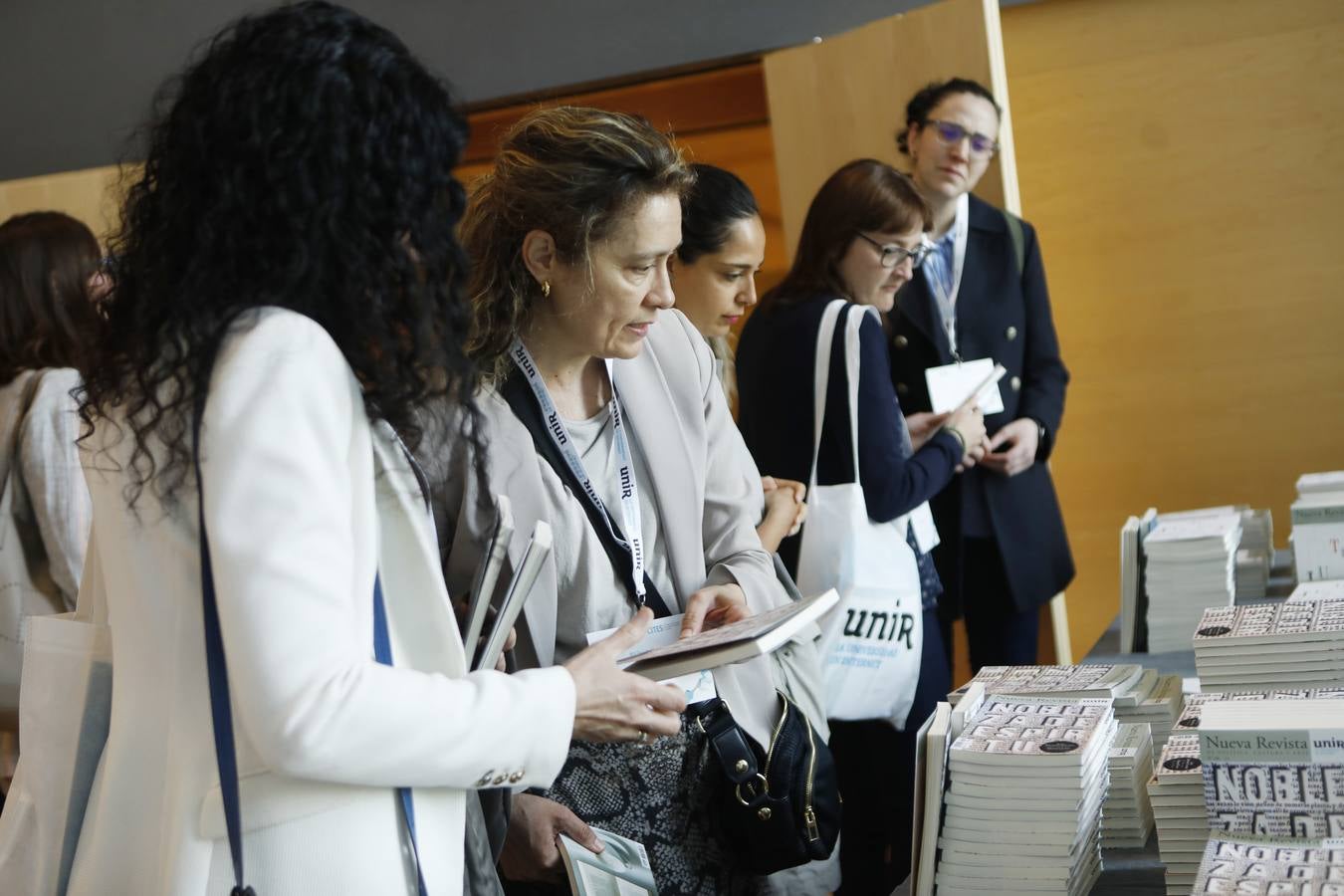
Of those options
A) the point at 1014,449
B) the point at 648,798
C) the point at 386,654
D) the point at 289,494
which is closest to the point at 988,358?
the point at 1014,449

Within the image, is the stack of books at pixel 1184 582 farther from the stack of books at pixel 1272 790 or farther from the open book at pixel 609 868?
the open book at pixel 609 868

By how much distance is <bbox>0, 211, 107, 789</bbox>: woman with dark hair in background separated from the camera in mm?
2504

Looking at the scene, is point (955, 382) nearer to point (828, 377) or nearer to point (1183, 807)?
point (828, 377)

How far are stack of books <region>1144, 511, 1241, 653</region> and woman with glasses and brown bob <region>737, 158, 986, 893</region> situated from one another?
424 millimetres

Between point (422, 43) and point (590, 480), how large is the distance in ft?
12.5

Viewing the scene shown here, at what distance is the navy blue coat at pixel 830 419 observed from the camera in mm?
2531

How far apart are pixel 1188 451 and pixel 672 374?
3385mm

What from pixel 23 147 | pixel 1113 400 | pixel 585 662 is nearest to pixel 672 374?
pixel 585 662

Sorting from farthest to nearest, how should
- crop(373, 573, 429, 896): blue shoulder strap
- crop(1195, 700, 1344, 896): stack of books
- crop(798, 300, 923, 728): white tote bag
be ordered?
crop(798, 300, 923, 728): white tote bag
crop(1195, 700, 1344, 896): stack of books
crop(373, 573, 429, 896): blue shoulder strap

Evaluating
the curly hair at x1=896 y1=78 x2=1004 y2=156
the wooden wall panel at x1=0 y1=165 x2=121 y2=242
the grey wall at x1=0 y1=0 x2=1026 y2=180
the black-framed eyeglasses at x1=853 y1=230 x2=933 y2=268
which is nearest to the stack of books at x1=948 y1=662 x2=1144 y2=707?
the black-framed eyeglasses at x1=853 y1=230 x2=933 y2=268

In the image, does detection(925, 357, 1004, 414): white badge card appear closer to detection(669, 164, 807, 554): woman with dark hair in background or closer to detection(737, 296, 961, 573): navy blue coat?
detection(737, 296, 961, 573): navy blue coat

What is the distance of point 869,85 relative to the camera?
4.18 m

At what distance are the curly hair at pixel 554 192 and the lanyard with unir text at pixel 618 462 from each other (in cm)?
4

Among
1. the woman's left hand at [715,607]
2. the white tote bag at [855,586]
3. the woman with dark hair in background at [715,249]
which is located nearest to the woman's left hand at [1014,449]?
the white tote bag at [855,586]
